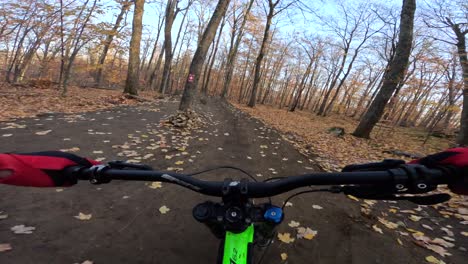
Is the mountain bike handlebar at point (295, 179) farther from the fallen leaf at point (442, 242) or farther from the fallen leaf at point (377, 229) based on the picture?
the fallen leaf at point (442, 242)

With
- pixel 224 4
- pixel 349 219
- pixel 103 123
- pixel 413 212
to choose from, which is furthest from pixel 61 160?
pixel 224 4

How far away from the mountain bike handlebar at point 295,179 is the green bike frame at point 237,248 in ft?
0.79

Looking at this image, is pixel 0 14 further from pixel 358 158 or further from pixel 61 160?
pixel 358 158

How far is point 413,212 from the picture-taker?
4262 mm

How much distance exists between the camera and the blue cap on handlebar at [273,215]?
47.9 inches

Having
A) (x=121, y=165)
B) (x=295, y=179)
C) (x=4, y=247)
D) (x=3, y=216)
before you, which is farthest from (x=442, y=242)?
(x=3, y=216)

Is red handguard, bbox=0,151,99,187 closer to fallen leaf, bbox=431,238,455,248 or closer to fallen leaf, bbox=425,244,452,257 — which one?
fallen leaf, bbox=425,244,452,257

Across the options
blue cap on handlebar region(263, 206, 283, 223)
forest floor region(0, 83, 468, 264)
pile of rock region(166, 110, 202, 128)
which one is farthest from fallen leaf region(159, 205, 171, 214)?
pile of rock region(166, 110, 202, 128)

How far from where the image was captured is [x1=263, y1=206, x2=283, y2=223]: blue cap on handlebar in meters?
1.22

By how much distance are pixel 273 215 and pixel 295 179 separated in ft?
0.73

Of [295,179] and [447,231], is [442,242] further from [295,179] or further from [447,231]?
[295,179]

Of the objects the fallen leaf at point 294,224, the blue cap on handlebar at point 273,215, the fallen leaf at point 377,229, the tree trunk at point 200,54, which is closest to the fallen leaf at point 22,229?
the blue cap on handlebar at point 273,215

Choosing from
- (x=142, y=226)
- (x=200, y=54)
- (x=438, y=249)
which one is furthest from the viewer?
(x=200, y=54)

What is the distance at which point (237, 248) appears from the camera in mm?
1215
